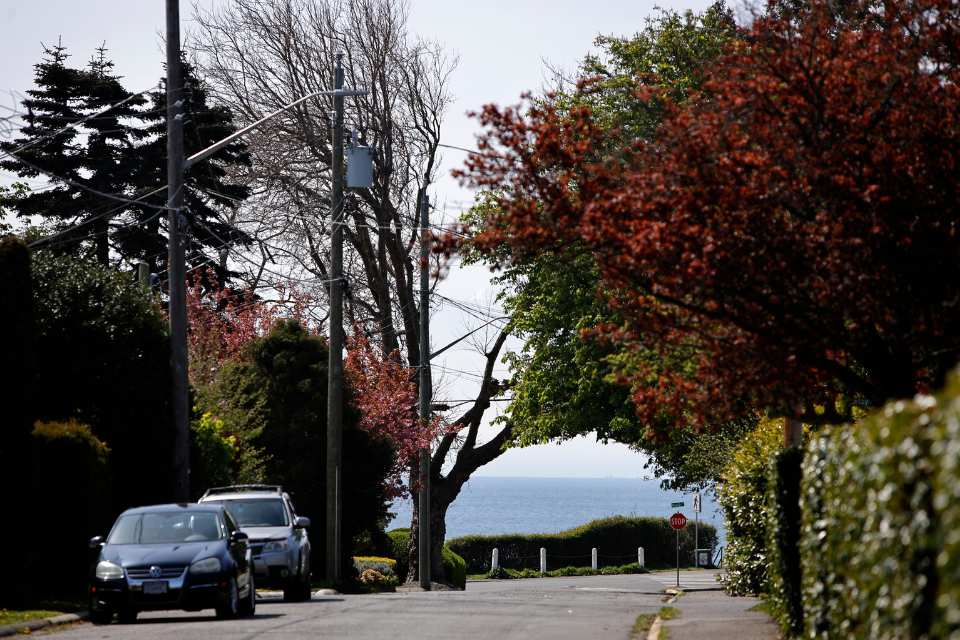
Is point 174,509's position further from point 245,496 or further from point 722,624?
point 722,624

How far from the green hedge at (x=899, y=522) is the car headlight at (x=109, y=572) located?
427 inches

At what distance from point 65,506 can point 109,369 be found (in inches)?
162

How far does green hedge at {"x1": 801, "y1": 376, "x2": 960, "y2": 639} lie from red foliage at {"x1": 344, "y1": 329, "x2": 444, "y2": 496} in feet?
106

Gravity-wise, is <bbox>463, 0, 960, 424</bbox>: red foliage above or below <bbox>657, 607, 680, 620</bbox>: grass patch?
above

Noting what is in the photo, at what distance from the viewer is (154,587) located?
17594 mm

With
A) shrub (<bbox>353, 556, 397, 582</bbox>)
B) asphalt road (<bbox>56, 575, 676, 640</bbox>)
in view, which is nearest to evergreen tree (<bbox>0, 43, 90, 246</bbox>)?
shrub (<bbox>353, 556, 397, 582</bbox>)

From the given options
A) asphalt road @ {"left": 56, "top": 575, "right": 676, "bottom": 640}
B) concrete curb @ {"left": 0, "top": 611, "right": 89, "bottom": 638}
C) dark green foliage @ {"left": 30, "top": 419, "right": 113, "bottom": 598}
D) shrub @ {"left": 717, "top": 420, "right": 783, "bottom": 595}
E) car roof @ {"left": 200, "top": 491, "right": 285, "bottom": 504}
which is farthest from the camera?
car roof @ {"left": 200, "top": 491, "right": 285, "bottom": 504}

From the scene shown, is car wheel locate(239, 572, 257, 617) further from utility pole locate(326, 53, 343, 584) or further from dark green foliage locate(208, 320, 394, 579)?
dark green foliage locate(208, 320, 394, 579)

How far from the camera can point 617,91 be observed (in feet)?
126

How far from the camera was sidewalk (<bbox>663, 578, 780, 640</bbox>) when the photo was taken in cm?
1545

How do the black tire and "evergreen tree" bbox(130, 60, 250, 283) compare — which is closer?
the black tire

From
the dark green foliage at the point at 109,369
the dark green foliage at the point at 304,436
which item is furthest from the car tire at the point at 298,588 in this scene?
the dark green foliage at the point at 304,436

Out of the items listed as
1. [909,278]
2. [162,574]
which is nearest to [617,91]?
[162,574]

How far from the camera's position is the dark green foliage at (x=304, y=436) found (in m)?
36.2
